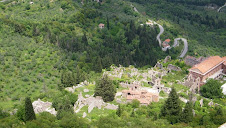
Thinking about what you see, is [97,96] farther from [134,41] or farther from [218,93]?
[134,41]

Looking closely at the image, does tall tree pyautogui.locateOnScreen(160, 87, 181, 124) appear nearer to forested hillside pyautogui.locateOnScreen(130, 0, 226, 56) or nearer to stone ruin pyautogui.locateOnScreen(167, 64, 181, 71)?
stone ruin pyautogui.locateOnScreen(167, 64, 181, 71)

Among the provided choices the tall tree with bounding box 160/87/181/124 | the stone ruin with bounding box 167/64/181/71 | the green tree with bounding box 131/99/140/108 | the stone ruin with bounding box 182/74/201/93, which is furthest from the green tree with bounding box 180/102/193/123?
the stone ruin with bounding box 167/64/181/71

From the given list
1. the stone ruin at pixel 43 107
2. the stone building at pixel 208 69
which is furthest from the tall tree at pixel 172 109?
the stone building at pixel 208 69

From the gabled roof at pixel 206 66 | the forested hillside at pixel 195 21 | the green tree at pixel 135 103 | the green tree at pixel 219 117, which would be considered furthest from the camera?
the forested hillside at pixel 195 21

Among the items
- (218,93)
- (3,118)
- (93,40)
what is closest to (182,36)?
(93,40)

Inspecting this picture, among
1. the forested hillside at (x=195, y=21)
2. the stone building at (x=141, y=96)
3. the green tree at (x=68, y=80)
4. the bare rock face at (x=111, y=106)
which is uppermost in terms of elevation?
the bare rock face at (x=111, y=106)

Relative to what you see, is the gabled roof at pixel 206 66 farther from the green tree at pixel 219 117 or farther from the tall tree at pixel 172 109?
the tall tree at pixel 172 109
